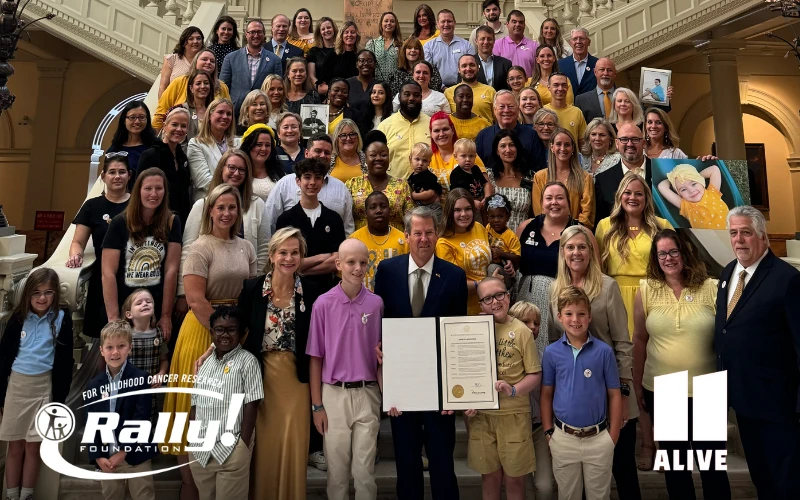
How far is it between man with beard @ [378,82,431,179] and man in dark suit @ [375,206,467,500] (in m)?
2.50

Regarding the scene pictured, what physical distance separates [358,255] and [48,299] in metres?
2.12

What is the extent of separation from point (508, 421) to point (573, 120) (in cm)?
454

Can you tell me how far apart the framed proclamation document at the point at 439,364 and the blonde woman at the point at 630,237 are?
1.54 m

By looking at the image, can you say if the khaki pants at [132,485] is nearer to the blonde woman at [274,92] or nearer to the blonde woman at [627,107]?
the blonde woman at [274,92]

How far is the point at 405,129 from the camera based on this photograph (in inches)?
254

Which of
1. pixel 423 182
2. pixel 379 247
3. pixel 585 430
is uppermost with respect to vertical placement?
pixel 423 182

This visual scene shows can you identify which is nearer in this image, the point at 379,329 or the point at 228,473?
the point at 228,473

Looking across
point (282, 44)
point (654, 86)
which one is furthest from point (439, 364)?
point (282, 44)

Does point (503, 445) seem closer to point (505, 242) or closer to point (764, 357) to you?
point (764, 357)

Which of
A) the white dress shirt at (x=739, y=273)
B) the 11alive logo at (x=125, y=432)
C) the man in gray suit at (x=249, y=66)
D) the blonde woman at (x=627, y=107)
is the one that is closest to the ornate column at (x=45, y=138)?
the man in gray suit at (x=249, y=66)

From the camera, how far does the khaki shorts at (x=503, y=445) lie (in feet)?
12.0

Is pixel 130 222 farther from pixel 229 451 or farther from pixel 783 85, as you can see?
pixel 783 85

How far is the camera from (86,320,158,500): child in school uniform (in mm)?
3699

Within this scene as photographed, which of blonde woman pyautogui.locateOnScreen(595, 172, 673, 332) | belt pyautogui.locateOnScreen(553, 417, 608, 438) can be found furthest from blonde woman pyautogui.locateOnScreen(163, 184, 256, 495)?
blonde woman pyautogui.locateOnScreen(595, 172, 673, 332)
